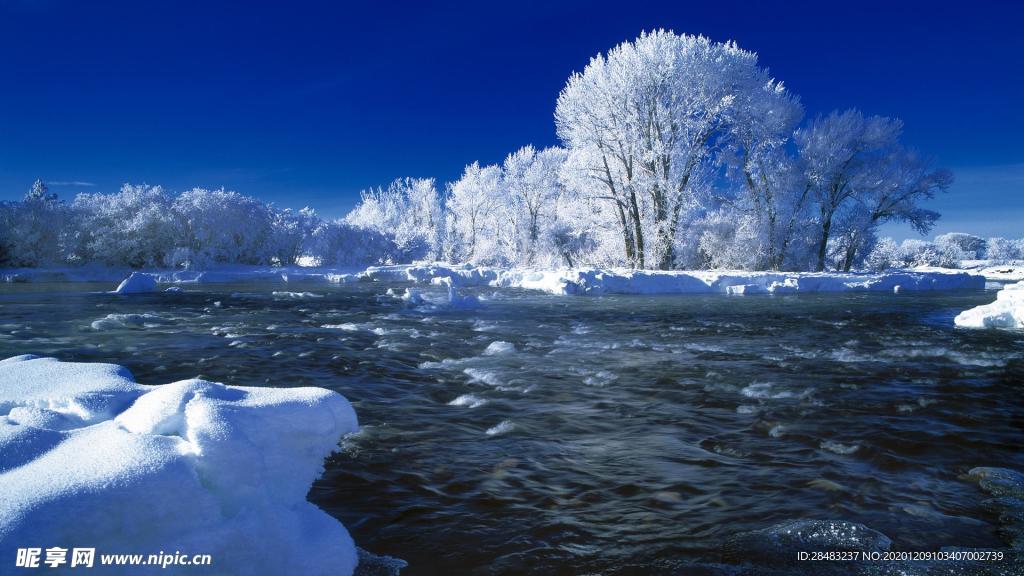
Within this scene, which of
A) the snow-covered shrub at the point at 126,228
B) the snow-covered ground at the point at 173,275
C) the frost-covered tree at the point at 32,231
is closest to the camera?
the snow-covered ground at the point at 173,275

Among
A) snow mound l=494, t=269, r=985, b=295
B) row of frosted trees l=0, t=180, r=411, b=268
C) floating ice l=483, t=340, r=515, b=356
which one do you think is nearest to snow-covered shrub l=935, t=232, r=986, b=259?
snow mound l=494, t=269, r=985, b=295

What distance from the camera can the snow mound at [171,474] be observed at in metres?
1.91

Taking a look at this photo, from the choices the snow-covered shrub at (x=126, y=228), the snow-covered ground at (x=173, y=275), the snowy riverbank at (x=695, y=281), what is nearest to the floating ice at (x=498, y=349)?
the snowy riverbank at (x=695, y=281)

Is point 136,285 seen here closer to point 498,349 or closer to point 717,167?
point 498,349

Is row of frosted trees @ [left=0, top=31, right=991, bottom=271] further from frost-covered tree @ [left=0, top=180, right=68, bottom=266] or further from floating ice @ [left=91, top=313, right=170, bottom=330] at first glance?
floating ice @ [left=91, top=313, right=170, bottom=330]

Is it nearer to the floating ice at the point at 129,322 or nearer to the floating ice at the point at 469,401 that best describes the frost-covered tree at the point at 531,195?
the floating ice at the point at 129,322

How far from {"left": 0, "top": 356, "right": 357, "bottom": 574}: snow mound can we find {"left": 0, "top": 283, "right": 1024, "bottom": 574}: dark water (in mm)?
382

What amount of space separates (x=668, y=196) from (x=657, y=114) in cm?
378

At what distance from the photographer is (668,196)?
24203mm

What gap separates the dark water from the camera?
275 cm

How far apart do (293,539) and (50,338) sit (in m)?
8.97

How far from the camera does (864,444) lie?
Answer: 3922mm

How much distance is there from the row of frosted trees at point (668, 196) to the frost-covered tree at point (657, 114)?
0.20 ft

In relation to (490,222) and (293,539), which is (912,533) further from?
(490,222)
